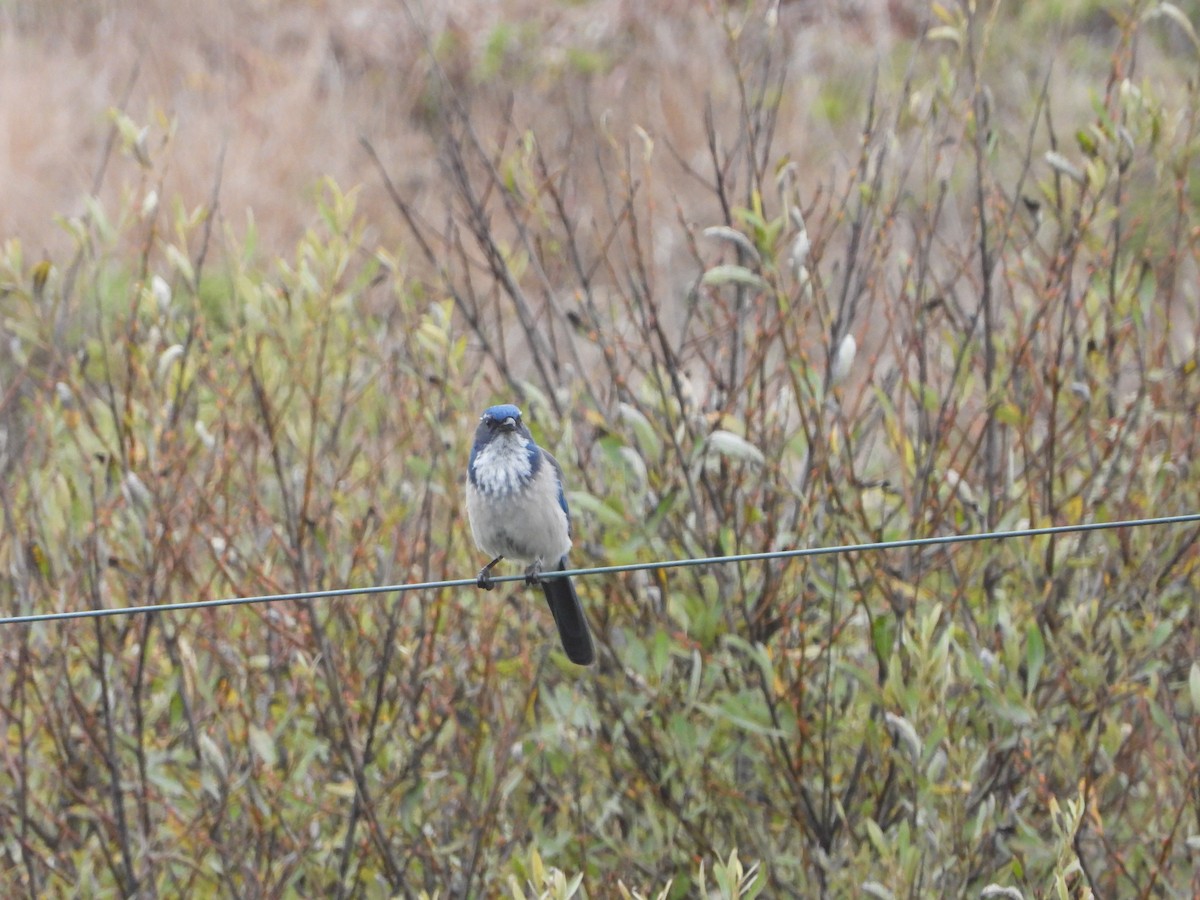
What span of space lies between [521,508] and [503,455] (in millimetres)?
166

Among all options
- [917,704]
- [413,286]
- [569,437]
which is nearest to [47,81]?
[413,286]

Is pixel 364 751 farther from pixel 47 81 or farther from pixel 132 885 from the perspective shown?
pixel 47 81

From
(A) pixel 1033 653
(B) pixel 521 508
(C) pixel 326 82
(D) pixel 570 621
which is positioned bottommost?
(A) pixel 1033 653

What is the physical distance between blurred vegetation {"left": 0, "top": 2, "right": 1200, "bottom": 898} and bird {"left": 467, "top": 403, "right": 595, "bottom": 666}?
0.18 meters

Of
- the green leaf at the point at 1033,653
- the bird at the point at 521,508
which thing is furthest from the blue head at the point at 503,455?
the green leaf at the point at 1033,653

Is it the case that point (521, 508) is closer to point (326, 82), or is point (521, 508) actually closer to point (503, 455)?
point (503, 455)

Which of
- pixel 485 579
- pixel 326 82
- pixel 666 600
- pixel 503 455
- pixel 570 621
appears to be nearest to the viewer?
pixel 485 579

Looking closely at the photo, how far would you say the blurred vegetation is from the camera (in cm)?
437

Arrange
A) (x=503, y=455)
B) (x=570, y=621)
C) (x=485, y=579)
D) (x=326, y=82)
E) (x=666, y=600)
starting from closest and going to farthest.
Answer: (x=485, y=579) < (x=570, y=621) < (x=503, y=455) < (x=666, y=600) < (x=326, y=82)

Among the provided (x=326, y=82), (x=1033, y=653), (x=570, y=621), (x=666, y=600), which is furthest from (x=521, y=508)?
(x=326, y=82)

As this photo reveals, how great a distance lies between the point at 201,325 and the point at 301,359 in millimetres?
523

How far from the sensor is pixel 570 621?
4359 millimetres

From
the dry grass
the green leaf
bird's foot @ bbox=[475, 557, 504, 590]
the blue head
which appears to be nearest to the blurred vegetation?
the green leaf

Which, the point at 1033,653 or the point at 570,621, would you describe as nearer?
the point at 1033,653
